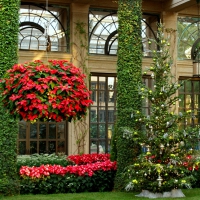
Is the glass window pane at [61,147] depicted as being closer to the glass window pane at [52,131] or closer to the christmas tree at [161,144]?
the glass window pane at [52,131]

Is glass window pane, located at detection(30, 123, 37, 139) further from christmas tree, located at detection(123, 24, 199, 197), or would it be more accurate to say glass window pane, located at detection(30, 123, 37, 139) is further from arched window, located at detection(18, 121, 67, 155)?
christmas tree, located at detection(123, 24, 199, 197)

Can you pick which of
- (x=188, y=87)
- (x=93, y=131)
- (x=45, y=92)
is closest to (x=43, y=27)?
(x=93, y=131)

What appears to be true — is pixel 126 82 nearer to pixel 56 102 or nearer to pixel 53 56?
pixel 56 102

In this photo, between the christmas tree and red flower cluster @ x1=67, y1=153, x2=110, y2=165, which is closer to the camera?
the christmas tree

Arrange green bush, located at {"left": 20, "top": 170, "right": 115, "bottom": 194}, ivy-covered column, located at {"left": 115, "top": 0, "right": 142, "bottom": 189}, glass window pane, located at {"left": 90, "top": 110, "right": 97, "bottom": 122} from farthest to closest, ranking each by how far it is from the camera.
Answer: glass window pane, located at {"left": 90, "top": 110, "right": 97, "bottom": 122}, ivy-covered column, located at {"left": 115, "top": 0, "right": 142, "bottom": 189}, green bush, located at {"left": 20, "top": 170, "right": 115, "bottom": 194}

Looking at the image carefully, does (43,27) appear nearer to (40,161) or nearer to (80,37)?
(80,37)

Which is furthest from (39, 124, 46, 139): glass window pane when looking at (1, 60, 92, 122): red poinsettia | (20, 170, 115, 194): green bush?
(1, 60, 92, 122): red poinsettia

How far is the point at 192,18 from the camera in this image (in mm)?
16609

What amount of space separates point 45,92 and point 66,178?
366 centimetres

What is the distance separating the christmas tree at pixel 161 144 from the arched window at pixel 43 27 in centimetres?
519

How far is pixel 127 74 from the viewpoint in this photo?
1091 centimetres

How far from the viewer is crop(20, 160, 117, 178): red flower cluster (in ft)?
35.1

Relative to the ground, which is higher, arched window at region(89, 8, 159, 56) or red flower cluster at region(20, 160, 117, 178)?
arched window at region(89, 8, 159, 56)

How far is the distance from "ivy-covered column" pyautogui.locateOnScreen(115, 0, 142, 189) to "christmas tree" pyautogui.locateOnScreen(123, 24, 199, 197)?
1.68 ft
